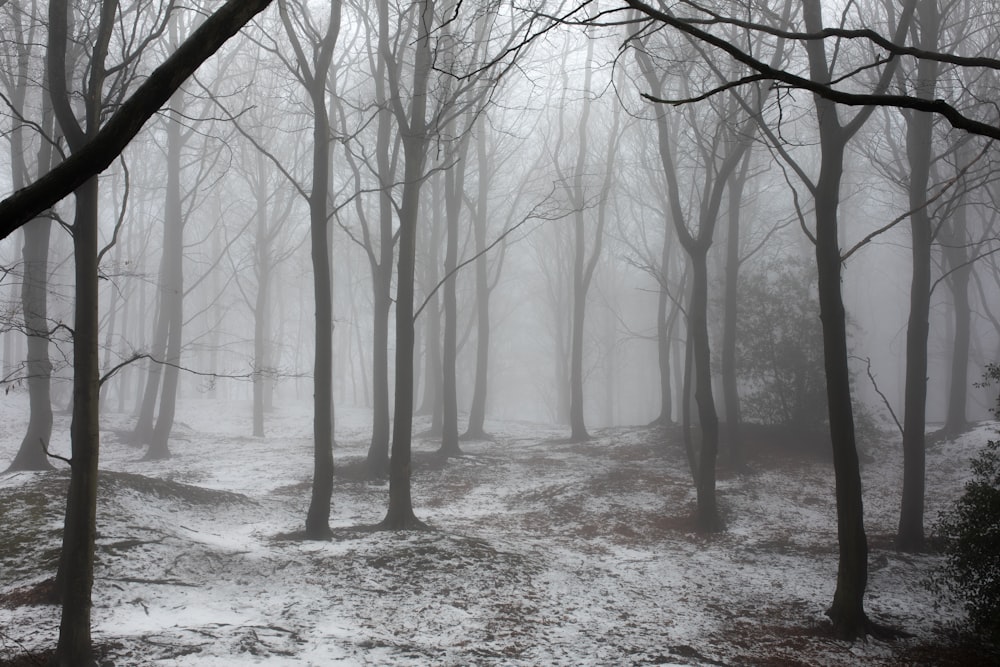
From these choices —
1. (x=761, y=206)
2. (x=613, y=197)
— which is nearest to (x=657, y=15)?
(x=613, y=197)

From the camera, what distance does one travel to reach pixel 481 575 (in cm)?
775

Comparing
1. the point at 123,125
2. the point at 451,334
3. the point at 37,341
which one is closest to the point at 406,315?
the point at 451,334

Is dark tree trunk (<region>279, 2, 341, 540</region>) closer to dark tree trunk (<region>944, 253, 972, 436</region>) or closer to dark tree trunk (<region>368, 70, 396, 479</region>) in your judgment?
dark tree trunk (<region>368, 70, 396, 479</region>)

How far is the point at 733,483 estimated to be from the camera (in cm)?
1302

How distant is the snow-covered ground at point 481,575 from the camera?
5.89 m

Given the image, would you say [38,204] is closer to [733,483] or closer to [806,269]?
[733,483]

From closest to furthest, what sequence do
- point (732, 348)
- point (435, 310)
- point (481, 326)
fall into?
point (732, 348), point (481, 326), point (435, 310)

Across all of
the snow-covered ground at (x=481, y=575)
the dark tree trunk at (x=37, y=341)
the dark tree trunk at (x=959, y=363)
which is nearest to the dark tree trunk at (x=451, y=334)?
the snow-covered ground at (x=481, y=575)

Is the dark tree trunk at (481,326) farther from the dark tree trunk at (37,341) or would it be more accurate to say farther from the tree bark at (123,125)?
the tree bark at (123,125)

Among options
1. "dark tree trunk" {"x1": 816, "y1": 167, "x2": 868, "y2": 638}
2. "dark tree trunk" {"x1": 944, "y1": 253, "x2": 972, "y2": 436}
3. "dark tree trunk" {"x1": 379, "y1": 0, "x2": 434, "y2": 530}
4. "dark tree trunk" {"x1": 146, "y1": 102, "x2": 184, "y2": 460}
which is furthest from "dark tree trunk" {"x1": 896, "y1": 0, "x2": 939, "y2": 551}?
"dark tree trunk" {"x1": 146, "y1": 102, "x2": 184, "y2": 460}

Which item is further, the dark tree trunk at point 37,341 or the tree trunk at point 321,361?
the dark tree trunk at point 37,341

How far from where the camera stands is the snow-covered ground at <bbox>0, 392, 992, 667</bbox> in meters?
5.89

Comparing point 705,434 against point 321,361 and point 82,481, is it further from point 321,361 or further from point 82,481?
point 82,481

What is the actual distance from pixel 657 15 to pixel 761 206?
29987mm
